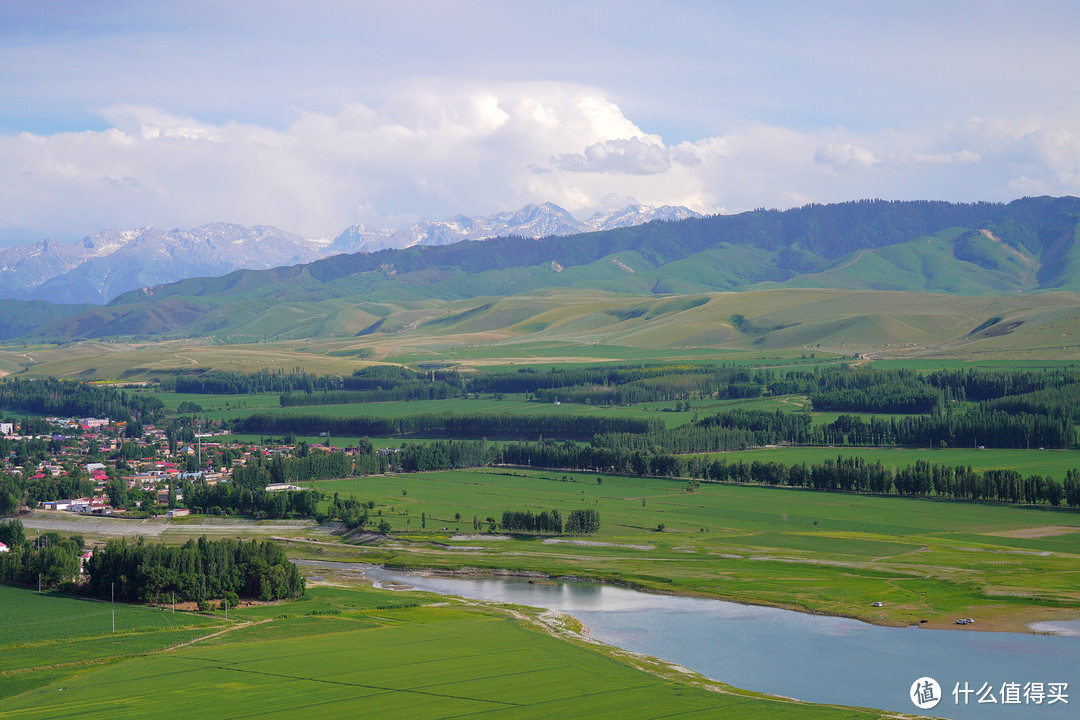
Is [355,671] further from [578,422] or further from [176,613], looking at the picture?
[578,422]

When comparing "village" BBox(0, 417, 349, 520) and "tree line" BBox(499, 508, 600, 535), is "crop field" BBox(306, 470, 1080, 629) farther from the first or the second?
"village" BBox(0, 417, 349, 520)

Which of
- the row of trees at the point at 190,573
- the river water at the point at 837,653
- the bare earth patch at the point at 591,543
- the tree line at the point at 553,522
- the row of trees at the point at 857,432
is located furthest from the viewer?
the row of trees at the point at 857,432

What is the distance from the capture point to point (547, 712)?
4284 centimetres

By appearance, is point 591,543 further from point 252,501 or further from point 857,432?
point 857,432

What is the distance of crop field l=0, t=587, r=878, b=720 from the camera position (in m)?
43.3

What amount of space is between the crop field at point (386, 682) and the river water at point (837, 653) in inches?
151

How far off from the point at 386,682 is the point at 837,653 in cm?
2208

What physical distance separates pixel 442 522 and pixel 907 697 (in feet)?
170

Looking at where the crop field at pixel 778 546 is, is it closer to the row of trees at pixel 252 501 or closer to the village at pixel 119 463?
the row of trees at pixel 252 501

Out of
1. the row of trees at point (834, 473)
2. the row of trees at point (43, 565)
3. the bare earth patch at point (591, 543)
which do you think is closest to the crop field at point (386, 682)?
the row of trees at point (43, 565)

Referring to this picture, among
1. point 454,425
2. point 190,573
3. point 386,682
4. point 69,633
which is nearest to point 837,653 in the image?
point 386,682

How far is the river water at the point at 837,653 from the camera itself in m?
47.6

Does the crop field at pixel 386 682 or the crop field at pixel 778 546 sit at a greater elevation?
the crop field at pixel 778 546

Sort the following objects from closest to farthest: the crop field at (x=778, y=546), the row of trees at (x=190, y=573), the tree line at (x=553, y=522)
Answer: the crop field at (x=778, y=546)
the row of trees at (x=190, y=573)
the tree line at (x=553, y=522)
